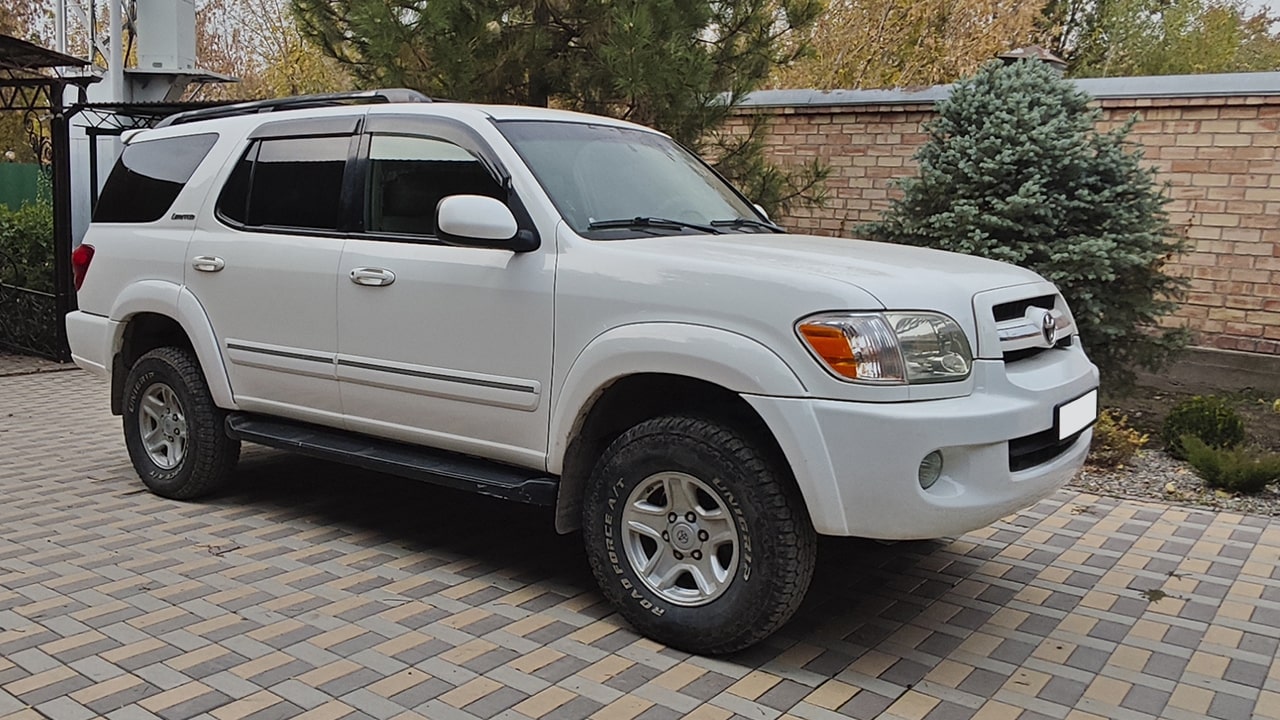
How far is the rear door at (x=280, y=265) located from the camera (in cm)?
498

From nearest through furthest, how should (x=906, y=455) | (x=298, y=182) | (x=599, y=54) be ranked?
(x=906, y=455), (x=298, y=182), (x=599, y=54)

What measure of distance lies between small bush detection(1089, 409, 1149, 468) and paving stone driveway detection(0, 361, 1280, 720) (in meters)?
0.87

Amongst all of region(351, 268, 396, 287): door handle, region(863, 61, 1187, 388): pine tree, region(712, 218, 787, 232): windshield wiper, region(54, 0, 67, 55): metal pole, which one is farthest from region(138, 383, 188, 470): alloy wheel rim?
region(54, 0, 67, 55): metal pole

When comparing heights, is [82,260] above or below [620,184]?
below

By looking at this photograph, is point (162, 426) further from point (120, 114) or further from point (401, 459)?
point (120, 114)

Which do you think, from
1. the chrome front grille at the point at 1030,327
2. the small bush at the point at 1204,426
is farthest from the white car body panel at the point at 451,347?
the small bush at the point at 1204,426

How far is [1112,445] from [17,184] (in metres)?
17.0

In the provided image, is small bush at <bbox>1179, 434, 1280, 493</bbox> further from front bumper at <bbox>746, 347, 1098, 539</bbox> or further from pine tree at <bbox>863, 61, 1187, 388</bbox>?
front bumper at <bbox>746, 347, 1098, 539</bbox>

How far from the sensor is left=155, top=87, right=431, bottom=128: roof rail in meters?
5.48

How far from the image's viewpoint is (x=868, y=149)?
10.3m

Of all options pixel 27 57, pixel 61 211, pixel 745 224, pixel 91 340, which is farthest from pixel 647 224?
pixel 27 57

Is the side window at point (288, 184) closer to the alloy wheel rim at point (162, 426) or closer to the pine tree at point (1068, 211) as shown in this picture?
the alloy wheel rim at point (162, 426)

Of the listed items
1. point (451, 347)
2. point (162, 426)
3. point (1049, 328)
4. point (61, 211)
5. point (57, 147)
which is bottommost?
point (162, 426)

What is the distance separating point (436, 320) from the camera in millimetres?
4531
